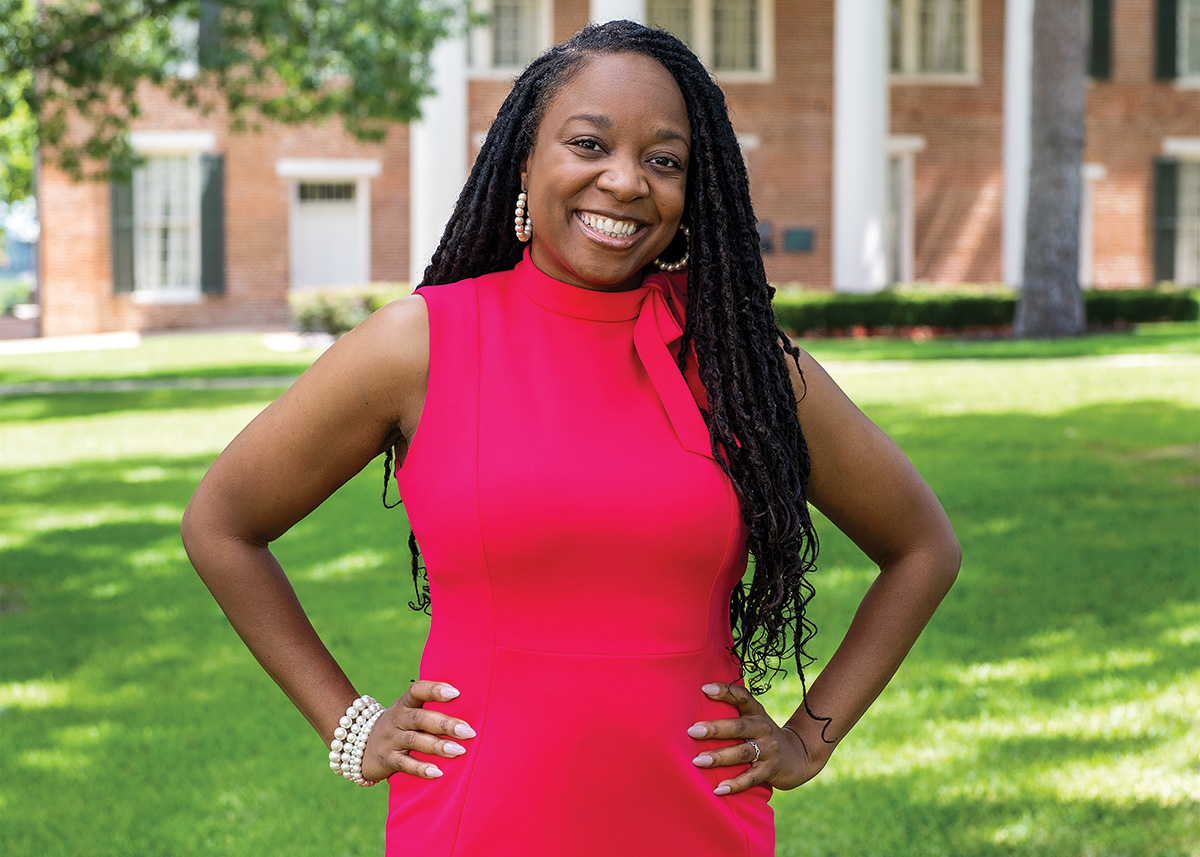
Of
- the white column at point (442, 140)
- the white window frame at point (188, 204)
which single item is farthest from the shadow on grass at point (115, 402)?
the white window frame at point (188, 204)

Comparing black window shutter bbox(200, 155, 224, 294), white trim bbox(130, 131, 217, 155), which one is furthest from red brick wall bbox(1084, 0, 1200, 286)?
white trim bbox(130, 131, 217, 155)

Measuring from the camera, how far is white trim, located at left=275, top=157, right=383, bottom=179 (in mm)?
24422

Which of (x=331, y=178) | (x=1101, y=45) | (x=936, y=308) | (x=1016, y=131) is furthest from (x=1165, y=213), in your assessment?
(x=331, y=178)

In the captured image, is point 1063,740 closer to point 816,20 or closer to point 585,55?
point 585,55

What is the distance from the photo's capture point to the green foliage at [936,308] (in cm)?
1994

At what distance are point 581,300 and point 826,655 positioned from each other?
12.2 feet

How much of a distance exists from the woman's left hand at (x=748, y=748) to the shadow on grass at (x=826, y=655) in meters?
0.96

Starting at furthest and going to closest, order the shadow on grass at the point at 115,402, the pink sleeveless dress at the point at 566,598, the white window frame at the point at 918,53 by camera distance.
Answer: the white window frame at the point at 918,53, the shadow on grass at the point at 115,402, the pink sleeveless dress at the point at 566,598

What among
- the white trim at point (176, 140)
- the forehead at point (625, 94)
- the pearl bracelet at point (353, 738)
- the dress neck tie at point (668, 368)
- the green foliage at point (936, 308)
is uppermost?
the white trim at point (176, 140)

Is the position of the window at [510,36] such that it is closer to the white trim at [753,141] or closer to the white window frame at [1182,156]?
the white trim at [753,141]

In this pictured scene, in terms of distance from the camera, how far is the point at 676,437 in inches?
77.9

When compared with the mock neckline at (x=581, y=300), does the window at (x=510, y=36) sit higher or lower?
higher

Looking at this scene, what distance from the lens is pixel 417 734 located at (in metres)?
1.98

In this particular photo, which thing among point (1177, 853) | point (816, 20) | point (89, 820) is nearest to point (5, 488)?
point (89, 820)
